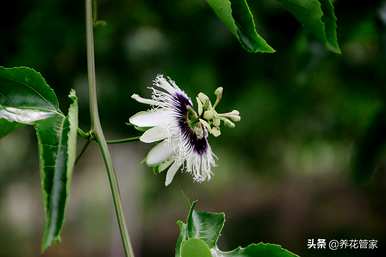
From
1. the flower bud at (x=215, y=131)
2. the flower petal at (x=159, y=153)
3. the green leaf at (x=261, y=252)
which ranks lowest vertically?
the green leaf at (x=261, y=252)

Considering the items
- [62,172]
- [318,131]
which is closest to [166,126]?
[62,172]

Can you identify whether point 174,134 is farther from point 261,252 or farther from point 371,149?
point 371,149

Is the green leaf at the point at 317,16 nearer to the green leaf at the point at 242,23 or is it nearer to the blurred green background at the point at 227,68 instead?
the green leaf at the point at 242,23

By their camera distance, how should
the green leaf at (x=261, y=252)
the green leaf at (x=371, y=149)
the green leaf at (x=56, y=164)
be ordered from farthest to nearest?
the green leaf at (x=371, y=149), the green leaf at (x=261, y=252), the green leaf at (x=56, y=164)

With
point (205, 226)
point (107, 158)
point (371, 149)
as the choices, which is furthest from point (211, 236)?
point (371, 149)

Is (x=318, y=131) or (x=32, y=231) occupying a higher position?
(x=32, y=231)

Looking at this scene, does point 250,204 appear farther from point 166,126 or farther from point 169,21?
point 166,126

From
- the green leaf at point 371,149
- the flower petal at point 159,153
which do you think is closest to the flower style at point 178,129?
the flower petal at point 159,153
